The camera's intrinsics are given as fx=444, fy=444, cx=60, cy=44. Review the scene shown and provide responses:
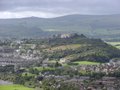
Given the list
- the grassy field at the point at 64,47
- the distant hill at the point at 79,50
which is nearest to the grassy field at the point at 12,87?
the distant hill at the point at 79,50

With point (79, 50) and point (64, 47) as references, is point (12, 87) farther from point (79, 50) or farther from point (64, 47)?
point (64, 47)

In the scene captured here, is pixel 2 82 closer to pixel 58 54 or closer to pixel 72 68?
pixel 72 68

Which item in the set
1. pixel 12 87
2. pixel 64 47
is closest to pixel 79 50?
pixel 64 47

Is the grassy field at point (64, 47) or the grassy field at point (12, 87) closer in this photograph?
the grassy field at point (12, 87)

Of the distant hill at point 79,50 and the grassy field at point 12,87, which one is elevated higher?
the grassy field at point 12,87

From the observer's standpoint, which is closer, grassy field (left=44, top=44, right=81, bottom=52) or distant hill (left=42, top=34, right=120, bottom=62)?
distant hill (left=42, top=34, right=120, bottom=62)

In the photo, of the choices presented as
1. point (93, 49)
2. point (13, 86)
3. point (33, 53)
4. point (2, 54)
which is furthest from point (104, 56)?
point (13, 86)

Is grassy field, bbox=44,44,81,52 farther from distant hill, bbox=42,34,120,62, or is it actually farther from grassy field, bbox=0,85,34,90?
grassy field, bbox=0,85,34,90

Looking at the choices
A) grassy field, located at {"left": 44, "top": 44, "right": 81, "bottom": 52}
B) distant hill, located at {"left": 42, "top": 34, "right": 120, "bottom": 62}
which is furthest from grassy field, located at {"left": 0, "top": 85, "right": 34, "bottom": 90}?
grassy field, located at {"left": 44, "top": 44, "right": 81, "bottom": 52}

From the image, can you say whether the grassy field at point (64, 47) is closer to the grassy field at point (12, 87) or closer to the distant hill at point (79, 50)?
the distant hill at point (79, 50)

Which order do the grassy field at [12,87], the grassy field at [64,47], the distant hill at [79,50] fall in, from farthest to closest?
1. the grassy field at [64,47]
2. the distant hill at [79,50]
3. the grassy field at [12,87]

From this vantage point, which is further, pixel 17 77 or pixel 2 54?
pixel 2 54
